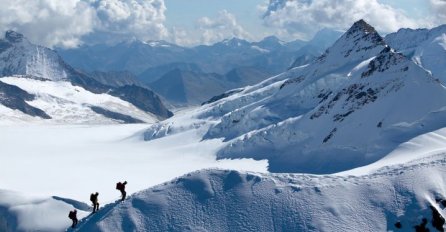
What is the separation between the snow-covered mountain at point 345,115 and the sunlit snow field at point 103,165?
25.4 feet

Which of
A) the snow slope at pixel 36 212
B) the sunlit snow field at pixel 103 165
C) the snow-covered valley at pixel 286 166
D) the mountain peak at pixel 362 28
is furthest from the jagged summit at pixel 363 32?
the snow slope at pixel 36 212

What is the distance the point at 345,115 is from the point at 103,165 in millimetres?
56812

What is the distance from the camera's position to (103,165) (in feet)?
471

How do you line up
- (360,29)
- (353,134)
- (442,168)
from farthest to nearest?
(360,29) → (353,134) → (442,168)

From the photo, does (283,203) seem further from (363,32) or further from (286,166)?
(363,32)

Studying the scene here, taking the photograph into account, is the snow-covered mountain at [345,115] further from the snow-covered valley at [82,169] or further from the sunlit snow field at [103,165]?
the snow-covered valley at [82,169]

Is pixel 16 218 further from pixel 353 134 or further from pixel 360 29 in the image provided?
pixel 360 29

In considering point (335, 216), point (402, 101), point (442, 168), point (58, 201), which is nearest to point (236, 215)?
point (335, 216)

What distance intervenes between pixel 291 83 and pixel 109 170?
245 ft

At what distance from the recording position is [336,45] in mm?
187625

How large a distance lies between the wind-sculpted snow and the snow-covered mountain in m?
34.9

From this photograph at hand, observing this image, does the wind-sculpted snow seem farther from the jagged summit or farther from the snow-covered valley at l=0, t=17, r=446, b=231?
the jagged summit

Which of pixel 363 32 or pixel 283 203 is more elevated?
pixel 363 32

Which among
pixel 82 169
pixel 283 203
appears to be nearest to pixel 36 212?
pixel 283 203
